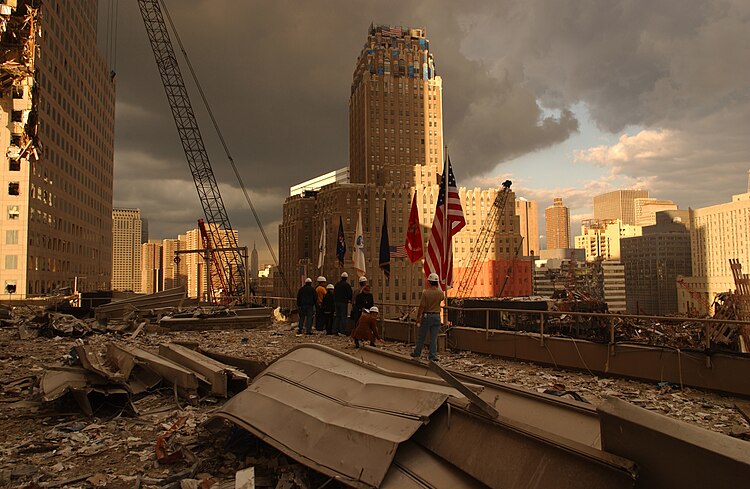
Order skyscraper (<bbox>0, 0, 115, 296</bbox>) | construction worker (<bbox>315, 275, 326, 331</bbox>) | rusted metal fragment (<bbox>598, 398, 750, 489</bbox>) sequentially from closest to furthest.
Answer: rusted metal fragment (<bbox>598, 398, 750, 489</bbox>) → construction worker (<bbox>315, 275, 326, 331</bbox>) → skyscraper (<bbox>0, 0, 115, 296</bbox>)

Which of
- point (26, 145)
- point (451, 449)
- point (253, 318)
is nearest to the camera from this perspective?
point (451, 449)

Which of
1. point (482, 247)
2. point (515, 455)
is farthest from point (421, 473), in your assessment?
point (482, 247)

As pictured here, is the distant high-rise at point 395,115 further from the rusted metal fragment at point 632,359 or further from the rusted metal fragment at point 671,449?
the rusted metal fragment at point 671,449

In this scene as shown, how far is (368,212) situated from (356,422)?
487 feet

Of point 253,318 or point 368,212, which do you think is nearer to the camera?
point 253,318

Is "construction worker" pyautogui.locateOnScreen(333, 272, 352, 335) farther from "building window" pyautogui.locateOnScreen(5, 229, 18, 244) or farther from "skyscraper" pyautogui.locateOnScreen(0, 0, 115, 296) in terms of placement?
"building window" pyautogui.locateOnScreen(5, 229, 18, 244)

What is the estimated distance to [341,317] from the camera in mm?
18562

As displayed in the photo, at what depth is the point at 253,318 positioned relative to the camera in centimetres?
2298

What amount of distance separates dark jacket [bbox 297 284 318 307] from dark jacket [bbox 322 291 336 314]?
0.51 metres

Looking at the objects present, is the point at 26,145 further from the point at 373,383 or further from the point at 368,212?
the point at 368,212

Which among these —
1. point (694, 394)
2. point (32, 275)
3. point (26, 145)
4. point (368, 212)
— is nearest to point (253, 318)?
point (26, 145)

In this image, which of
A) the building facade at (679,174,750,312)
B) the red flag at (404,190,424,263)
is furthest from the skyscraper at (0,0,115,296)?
the building facade at (679,174,750,312)

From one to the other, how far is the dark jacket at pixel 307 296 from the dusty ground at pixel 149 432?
25.5ft

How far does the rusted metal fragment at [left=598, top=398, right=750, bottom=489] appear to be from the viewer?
305cm
